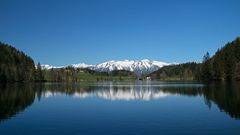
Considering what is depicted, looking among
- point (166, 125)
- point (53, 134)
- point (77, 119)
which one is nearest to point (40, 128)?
point (53, 134)

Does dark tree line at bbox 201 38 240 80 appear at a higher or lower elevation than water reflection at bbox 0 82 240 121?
higher

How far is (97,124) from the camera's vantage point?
3375 cm

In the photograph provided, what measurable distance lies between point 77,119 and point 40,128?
23.0ft

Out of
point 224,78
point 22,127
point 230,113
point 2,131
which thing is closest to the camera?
point 2,131

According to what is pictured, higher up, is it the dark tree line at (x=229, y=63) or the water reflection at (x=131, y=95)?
the dark tree line at (x=229, y=63)

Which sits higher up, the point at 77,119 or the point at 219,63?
the point at 219,63

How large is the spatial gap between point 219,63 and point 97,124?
6454 inches

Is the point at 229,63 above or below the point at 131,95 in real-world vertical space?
above

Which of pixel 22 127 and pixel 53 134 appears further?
pixel 22 127

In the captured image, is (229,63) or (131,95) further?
(229,63)

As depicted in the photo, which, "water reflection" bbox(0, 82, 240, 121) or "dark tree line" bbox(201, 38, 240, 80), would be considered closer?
"water reflection" bbox(0, 82, 240, 121)

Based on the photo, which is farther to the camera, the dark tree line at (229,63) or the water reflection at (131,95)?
the dark tree line at (229,63)

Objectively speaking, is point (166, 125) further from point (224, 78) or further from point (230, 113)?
point (224, 78)

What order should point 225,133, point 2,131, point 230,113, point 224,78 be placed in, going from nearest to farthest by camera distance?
point 225,133
point 2,131
point 230,113
point 224,78
